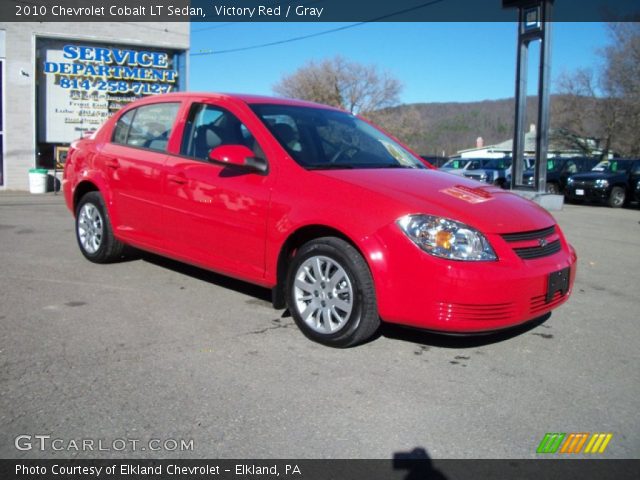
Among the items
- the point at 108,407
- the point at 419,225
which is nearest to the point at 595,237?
the point at 419,225

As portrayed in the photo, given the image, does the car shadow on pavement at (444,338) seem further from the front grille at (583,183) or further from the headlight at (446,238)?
the front grille at (583,183)

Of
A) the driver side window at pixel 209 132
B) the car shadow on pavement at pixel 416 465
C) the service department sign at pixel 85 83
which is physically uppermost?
the service department sign at pixel 85 83

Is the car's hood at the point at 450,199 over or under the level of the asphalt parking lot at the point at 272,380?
over

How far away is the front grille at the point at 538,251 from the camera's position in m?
3.65

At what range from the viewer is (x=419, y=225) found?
3.50 m

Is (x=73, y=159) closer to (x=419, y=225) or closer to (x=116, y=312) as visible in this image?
(x=116, y=312)

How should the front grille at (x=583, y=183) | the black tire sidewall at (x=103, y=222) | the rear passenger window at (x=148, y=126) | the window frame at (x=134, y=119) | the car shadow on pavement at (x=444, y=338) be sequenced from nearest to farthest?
the car shadow on pavement at (x=444, y=338), the window frame at (x=134, y=119), the rear passenger window at (x=148, y=126), the black tire sidewall at (x=103, y=222), the front grille at (x=583, y=183)

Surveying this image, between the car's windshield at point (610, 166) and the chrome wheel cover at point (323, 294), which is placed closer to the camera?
the chrome wheel cover at point (323, 294)

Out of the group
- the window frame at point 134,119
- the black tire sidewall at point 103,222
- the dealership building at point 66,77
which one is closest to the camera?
the window frame at point 134,119

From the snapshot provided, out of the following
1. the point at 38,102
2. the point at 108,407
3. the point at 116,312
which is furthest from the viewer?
the point at 38,102

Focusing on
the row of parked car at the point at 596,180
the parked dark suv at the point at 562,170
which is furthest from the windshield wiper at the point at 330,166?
the parked dark suv at the point at 562,170

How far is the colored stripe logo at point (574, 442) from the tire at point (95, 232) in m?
4.45

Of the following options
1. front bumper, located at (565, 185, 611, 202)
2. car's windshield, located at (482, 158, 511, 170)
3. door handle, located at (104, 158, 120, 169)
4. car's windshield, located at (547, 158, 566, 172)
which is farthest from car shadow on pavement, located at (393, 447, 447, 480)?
car's windshield, located at (482, 158, 511, 170)

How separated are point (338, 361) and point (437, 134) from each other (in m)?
94.5
